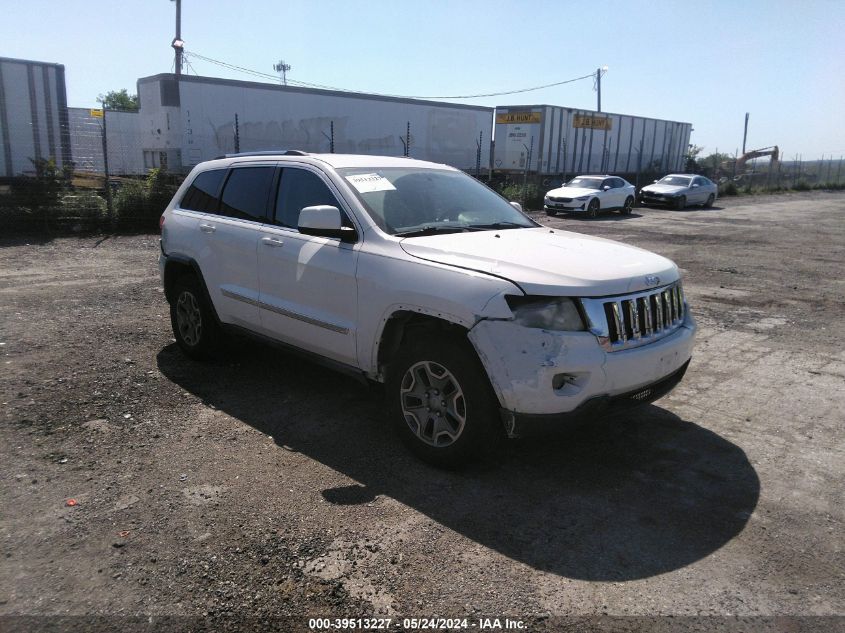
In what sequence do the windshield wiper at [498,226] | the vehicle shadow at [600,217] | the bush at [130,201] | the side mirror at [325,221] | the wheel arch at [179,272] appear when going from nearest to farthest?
1. the side mirror at [325,221]
2. the windshield wiper at [498,226]
3. the wheel arch at [179,272]
4. the bush at [130,201]
5. the vehicle shadow at [600,217]

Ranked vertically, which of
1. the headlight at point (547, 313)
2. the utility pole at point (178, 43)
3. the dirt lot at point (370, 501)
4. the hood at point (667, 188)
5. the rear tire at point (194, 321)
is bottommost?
the dirt lot at point (370, 501)

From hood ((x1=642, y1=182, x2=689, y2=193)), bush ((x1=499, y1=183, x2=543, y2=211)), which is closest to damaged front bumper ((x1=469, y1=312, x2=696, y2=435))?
bush ((x1=499, y1=183, x2=543, y2=211))

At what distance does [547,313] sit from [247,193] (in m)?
2.90

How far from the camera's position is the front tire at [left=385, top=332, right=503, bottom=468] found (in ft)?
11.6

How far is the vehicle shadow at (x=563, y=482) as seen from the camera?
10.4ft

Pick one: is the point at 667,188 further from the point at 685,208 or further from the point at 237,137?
the point at 237,137

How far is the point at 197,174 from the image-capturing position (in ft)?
19.4

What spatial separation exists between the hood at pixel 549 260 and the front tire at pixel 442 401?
1.56 ft

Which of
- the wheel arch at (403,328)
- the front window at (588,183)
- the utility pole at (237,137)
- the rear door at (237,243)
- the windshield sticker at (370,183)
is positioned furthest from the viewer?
the front window at (588,183)

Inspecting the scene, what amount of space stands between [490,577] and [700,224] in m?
21.5

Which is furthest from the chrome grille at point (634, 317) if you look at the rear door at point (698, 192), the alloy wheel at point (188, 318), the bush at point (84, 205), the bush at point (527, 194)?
the rear door at point (698, 192)

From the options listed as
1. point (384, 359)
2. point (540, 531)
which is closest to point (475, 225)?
point (384, 359)

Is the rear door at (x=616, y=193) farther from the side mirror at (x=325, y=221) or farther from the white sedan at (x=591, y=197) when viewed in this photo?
the side mirror at (x=325, y=221)

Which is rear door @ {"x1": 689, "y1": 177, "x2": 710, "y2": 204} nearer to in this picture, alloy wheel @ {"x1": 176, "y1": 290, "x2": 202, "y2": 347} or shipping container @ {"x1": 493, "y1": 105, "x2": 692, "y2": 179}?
shipping container @ {"x1": 493, "y1": 105, "x2": 692, "y2": 179}
